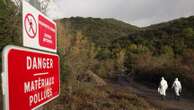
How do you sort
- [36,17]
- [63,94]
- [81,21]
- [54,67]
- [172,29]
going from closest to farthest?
[36,17] < [54,67] < [63,94] < [172,29] < [81,21]

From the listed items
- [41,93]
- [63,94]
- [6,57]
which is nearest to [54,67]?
[41,93]

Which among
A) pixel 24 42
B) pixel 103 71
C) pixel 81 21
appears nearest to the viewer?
pixel 24 42

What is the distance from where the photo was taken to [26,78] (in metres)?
2.25

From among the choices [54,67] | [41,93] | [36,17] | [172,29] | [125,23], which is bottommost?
[41,93]

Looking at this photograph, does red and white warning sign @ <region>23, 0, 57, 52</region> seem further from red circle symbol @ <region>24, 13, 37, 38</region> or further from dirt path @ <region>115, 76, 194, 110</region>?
dirt path @ <region>115, 76, 194, 110</region>

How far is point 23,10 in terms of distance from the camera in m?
2.31

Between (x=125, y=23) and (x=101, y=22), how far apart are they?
23502mm

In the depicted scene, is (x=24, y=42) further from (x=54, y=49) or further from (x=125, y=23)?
(x=125, y=23)

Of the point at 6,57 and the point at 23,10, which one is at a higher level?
the point at 23,10

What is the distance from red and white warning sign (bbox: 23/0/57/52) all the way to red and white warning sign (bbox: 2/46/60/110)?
0.25 ft

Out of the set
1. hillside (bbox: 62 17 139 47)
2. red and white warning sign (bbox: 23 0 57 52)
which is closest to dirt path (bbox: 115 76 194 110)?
red and white warning sign (bbox: 23 0 57 52)

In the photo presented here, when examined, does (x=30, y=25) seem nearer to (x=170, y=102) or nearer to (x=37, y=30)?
(x=37, y=30)

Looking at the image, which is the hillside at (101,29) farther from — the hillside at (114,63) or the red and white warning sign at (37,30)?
the red and white warning sign at (37,30)

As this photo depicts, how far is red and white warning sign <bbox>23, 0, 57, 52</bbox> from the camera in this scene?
2354 millimetres
